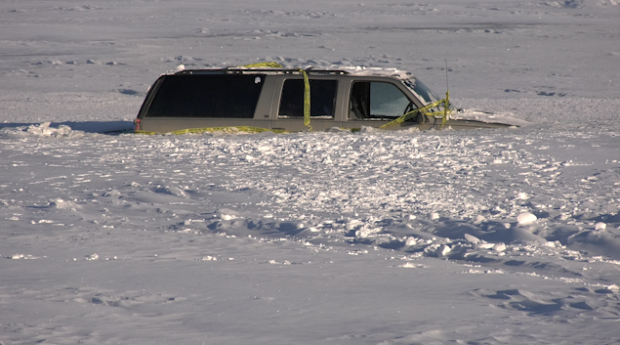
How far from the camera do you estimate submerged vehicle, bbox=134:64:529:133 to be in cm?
856

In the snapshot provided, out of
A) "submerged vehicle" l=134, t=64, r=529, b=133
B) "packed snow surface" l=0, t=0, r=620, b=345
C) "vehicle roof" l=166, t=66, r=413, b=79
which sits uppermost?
"vehicle roof" l=166, t=66, r=413, b=79

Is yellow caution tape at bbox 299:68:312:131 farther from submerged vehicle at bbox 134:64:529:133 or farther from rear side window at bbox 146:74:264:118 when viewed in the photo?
rear side window at bbox 146:74:264:118

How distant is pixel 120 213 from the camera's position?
5520 millimetres

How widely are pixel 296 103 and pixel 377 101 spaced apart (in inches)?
43.5

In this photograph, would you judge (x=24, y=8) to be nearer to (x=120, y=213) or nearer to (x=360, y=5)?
(x=360, y=5)

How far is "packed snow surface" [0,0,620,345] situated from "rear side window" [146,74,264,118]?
37cm

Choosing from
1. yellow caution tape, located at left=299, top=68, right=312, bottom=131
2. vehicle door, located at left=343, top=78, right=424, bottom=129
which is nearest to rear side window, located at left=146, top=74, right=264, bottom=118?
yellow caution tape, located at left=299, top=68, right=312, bottom=131

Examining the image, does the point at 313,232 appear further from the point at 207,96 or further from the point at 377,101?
the point at 207,96

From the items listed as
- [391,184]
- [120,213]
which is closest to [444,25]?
[391,184]

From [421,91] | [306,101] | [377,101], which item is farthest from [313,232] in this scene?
[421,91]

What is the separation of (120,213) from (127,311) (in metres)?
2.14

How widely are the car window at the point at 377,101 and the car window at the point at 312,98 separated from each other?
28 centimetres

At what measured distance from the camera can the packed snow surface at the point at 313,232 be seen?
3377 mm

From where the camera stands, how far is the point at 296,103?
28.5 feet
